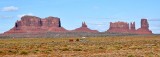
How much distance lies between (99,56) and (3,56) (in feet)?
27.7

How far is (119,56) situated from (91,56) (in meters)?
2.21

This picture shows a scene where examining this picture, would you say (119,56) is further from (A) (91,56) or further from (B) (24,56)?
(B) (24,56)

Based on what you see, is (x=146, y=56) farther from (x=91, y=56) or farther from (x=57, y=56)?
(x=57, y=56)

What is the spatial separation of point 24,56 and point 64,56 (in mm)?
3652

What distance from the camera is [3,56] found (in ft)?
101

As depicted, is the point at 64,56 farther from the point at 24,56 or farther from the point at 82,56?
the point at 24,56

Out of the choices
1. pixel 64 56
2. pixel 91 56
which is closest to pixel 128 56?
pixel 91 56

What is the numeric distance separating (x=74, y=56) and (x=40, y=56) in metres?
2.90

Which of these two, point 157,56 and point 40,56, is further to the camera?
point 40,56

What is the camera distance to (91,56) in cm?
2858

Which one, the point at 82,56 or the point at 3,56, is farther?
the point at 3,56

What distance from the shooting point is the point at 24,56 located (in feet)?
100

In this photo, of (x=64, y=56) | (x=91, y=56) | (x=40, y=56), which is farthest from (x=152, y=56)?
(x=40, y=56)

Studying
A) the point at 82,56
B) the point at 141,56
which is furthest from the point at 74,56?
the point at 141,56
